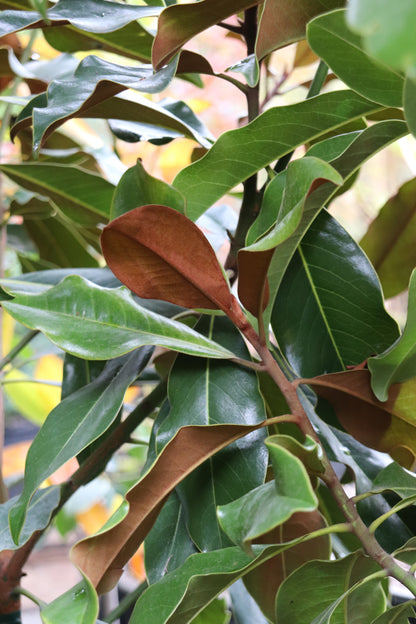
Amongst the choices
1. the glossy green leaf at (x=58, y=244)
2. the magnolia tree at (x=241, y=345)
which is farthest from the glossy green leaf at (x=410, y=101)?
the glossy green leaf at (x=58, y=244)

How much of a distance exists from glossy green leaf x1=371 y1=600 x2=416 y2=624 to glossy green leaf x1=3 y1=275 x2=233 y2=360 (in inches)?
7.1

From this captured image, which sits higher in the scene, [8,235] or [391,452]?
[8,235]

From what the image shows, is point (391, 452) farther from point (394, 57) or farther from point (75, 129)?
point (75, 129)

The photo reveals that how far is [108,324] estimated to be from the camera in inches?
16.9

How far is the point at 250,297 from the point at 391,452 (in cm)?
16

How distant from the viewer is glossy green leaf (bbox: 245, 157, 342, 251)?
325 millimetres

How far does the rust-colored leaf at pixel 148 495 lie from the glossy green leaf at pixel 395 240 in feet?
0.90

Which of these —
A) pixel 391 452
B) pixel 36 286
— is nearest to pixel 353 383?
pixel 391 452

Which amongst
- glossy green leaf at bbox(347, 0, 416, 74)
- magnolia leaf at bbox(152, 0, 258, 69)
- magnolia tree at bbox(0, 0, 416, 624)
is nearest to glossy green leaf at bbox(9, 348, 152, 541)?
magnolia tree at bbox(0, 0, 416, 624)

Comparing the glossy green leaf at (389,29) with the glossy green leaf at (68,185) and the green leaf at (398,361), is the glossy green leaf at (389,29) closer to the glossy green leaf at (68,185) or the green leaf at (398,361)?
the green leaf at (398,361)

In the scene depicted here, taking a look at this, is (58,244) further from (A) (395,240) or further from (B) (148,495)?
(B) (148,495)

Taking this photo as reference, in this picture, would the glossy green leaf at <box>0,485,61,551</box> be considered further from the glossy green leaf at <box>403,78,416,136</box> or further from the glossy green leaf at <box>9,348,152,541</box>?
the glossy green leaf at <box>403,78,416,136</box>

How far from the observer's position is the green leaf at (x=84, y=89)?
0.43m

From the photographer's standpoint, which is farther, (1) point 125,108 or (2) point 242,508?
(1) point 125,108
